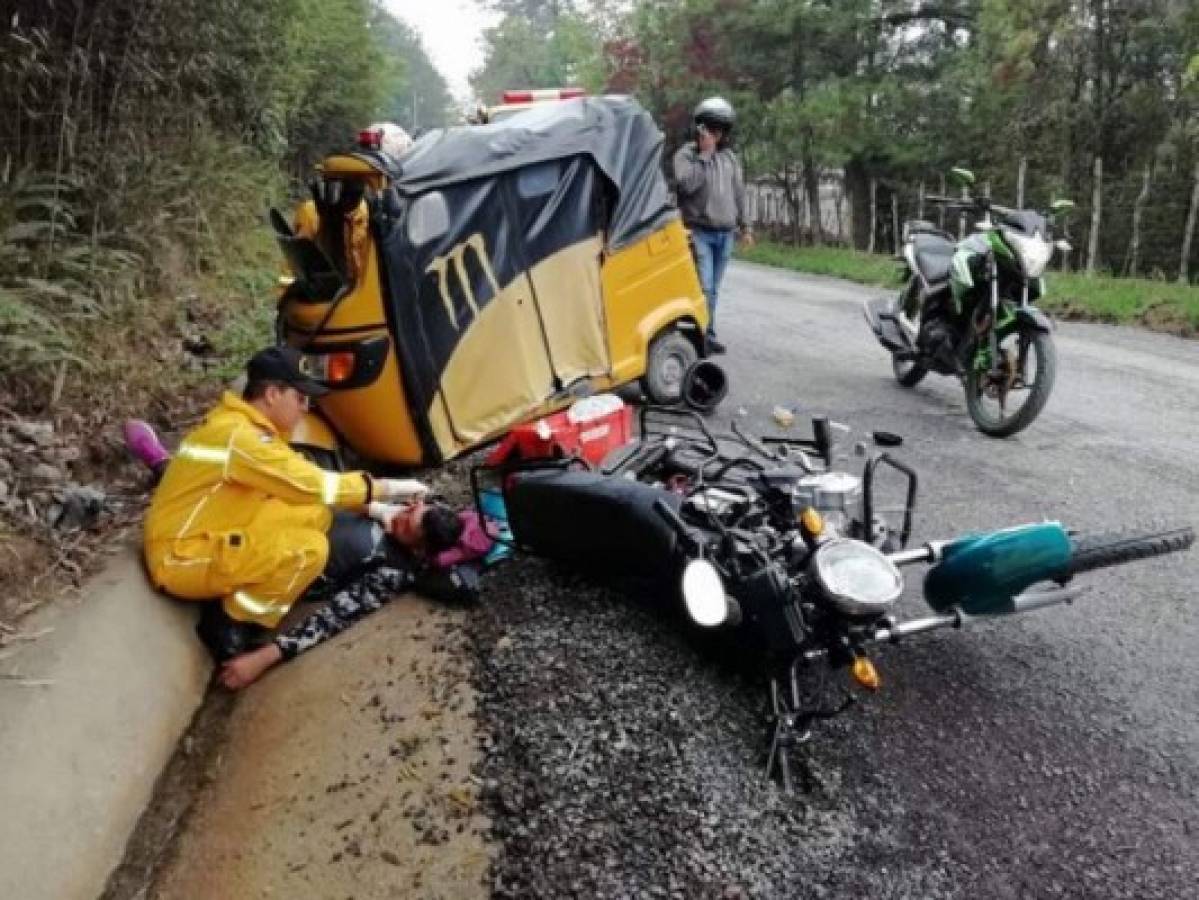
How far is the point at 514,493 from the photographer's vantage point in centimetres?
352

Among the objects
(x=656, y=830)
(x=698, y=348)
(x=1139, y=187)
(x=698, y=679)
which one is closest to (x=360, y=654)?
(x=698, y=679)

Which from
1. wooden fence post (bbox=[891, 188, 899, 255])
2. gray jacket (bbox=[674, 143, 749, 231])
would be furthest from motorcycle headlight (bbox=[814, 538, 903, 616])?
wooden fence post (bbox=[891, 188, 899, 255])

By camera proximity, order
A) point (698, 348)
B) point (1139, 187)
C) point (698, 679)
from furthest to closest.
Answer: point (1139, 187), point (698, 348), point (698, 679)

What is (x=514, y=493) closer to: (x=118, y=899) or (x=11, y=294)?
(x=118, y=899)

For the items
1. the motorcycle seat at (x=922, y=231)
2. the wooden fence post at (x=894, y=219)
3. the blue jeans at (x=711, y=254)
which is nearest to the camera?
the motorcycle seat at (x=922, y=231)

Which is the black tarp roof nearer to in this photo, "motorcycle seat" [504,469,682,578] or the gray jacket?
the gray jacket

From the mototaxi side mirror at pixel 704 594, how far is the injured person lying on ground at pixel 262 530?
4.65ft

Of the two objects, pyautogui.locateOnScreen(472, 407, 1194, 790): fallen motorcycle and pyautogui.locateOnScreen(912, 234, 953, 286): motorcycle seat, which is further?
pyautogui.locateOnScreen(912, 234, 953, 286): motorcycle seat

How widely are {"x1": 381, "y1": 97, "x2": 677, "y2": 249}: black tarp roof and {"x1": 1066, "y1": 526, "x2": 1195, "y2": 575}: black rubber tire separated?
3.20m

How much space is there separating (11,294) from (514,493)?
2885 millimetres

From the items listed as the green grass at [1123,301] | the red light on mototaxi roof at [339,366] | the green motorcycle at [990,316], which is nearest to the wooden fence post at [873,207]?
the green grass at [1123,301]

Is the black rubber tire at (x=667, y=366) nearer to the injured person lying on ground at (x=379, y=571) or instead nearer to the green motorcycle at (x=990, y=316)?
the green motorcycle at (x=990, y=316)

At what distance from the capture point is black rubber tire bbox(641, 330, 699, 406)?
588cm

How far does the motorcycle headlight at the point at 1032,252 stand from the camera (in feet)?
17.0
